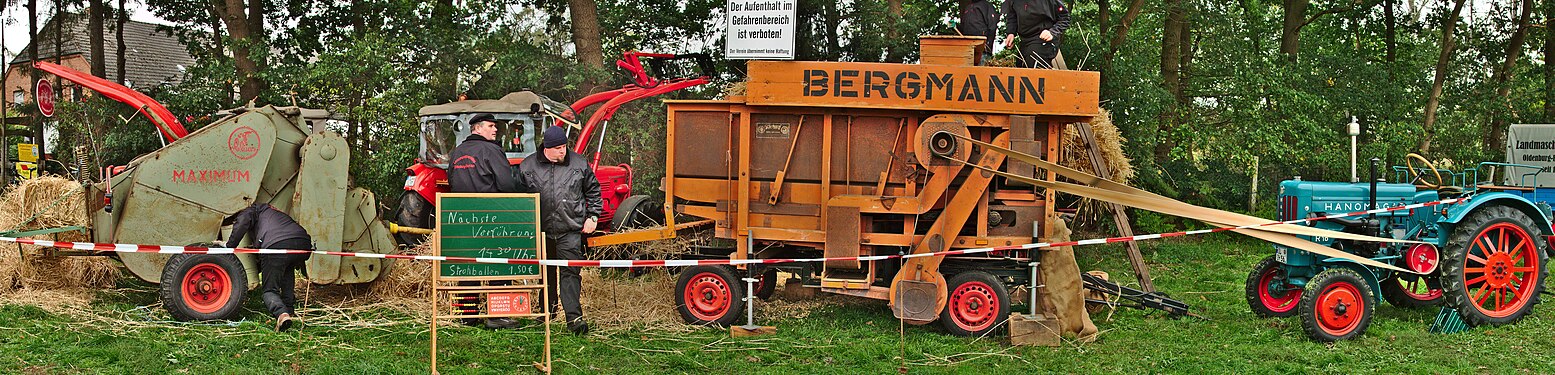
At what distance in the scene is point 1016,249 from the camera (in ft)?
26.8

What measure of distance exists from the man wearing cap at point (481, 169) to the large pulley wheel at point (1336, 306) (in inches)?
217

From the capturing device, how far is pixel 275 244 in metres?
7.82

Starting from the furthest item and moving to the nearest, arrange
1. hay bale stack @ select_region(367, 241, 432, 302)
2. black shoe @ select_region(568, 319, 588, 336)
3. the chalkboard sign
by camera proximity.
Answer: hay bale stack @ select_region(367, 241, 432, 302) < black shoe @ select_region(568, 319, 588, 336) < the chalkboard sign

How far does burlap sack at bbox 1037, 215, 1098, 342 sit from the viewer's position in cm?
793

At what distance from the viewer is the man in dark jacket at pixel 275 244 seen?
308 inches

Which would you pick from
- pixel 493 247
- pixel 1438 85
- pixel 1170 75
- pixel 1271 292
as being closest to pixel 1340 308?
pixel 1271 292

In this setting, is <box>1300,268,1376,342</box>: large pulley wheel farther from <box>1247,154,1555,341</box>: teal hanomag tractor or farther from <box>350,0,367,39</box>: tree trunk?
<box>350,0,367,39</box>: tree trunk

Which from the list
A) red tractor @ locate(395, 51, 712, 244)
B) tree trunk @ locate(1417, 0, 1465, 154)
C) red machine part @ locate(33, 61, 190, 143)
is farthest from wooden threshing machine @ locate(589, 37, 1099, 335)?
tree trunk @ locate(1417, 0, 1465, 154)

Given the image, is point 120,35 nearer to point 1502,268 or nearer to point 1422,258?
point 1422,258

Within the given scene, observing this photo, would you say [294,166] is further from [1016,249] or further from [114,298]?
[1016,249]

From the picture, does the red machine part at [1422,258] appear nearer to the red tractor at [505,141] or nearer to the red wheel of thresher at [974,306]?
the red wheel of thresher at [974,306]

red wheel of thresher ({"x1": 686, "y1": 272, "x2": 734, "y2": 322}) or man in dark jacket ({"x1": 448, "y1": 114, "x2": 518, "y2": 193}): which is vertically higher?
man in dark jacket ({"x1": 448, "y1": 114, "x2": 518, "y2": 193})

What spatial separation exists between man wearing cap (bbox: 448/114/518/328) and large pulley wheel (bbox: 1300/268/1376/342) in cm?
551

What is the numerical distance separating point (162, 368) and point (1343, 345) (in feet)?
24.3
